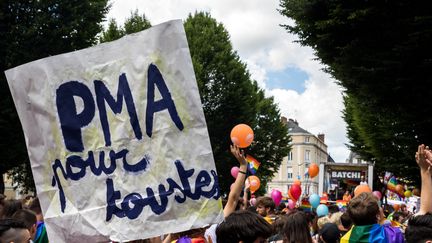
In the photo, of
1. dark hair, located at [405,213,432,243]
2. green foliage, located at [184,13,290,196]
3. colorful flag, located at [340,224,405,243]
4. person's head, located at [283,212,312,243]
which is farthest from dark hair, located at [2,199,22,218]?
green foliage, located at [184,13,290,196]

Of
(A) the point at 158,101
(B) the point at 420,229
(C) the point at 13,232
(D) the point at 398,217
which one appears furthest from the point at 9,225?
(D) the point at 398,217

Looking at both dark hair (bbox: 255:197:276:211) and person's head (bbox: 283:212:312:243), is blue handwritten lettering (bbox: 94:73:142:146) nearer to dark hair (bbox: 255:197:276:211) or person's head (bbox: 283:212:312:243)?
person's head (bbox: 283:212:312:243)

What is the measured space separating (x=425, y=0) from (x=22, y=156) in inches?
640

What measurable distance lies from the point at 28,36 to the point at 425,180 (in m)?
19.2

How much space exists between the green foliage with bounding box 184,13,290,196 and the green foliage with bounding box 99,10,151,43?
2.78 meters

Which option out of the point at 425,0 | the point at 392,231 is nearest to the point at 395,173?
the point at 425,0

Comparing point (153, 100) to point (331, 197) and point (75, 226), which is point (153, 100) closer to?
point (75, 226)

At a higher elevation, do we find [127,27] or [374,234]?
[127,27]

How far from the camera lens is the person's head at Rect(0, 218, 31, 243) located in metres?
3.75

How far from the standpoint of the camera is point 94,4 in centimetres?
2341

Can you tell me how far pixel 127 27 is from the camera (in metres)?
32.8

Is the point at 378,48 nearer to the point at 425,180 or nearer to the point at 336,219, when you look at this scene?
the point at 336,219

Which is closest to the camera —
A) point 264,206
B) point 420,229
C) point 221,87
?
point 420,229

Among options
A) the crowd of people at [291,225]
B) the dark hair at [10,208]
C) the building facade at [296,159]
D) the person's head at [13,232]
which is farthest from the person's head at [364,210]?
the building facade at [296,159]
